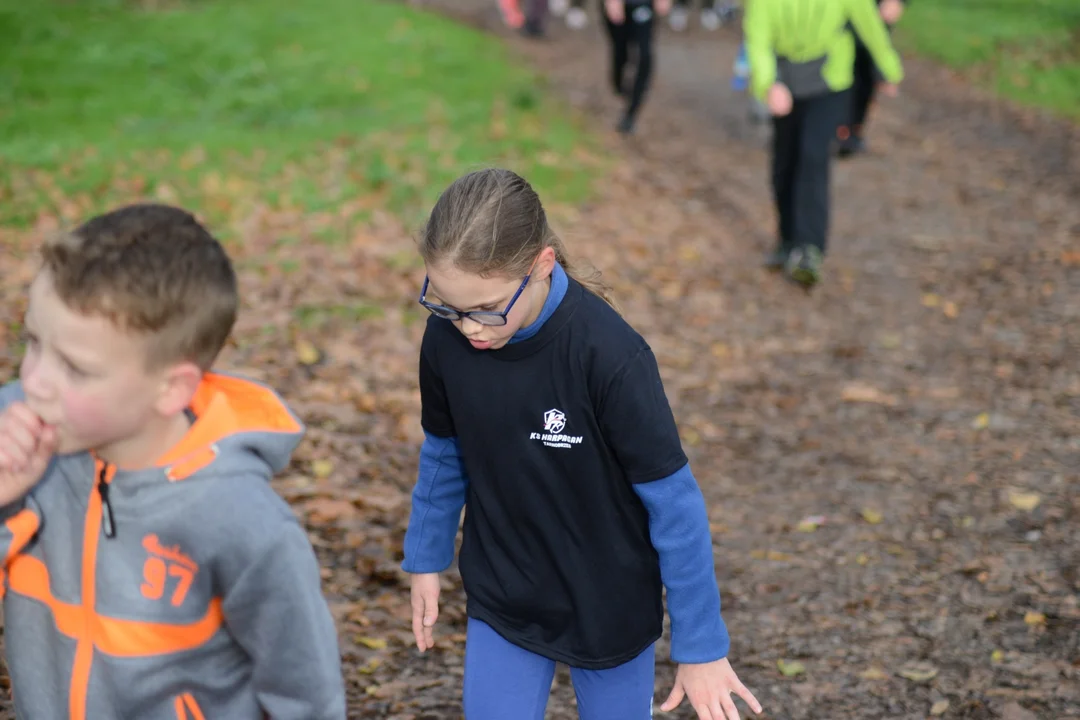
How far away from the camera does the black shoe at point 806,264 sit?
29.2ft

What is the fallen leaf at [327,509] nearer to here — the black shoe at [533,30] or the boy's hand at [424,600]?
the boy's hand at [424,600]

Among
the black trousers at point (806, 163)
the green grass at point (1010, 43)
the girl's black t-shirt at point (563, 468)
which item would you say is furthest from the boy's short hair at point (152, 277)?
the green grass at point (1010, 43)

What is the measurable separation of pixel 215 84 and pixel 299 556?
1267cm

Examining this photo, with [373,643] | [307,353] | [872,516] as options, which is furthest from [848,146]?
[373,643]

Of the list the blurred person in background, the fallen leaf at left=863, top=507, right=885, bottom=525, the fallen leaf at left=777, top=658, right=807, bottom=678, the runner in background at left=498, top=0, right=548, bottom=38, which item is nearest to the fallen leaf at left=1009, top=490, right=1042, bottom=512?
the fallen leaf at left=863, top=507, right=885, bottom=525

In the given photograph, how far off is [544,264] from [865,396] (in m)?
5.09

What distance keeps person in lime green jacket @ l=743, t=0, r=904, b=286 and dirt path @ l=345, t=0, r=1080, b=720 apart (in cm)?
102

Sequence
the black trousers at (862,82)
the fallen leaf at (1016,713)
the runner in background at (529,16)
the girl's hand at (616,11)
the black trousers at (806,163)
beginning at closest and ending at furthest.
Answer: the fallen leaf at (1016,713)
the black trousers at (806,163)
the black trousers at (862,82)
the girl's hand at (616,11)
the runner in background at (529,16)

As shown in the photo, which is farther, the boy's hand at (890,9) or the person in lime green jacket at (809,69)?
the boy's hand at (890,9)

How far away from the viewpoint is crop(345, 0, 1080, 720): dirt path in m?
4.55

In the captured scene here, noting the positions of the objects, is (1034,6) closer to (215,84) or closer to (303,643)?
(215,84)

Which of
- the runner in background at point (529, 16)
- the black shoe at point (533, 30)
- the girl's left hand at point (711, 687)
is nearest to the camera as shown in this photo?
the girl's left hand at point (711, 687)

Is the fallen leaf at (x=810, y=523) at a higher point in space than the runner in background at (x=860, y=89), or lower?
lower

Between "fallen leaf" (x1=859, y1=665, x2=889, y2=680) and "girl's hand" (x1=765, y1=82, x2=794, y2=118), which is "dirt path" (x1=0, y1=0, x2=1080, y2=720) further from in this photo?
"girl's hand" (x1=765, y1=82, x2=794, y2=118)
